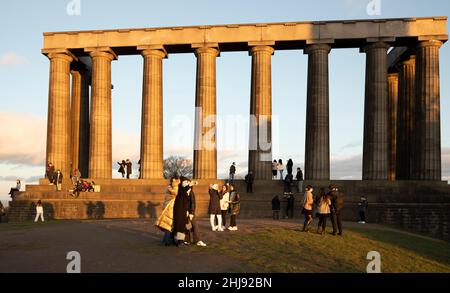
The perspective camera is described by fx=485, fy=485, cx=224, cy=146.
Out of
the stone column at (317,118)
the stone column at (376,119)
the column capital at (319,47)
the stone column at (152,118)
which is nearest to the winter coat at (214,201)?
the stone column at (317,118)

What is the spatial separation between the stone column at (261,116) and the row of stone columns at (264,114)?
3.8 inches

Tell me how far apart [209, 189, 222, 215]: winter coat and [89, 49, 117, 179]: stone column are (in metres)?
28.0

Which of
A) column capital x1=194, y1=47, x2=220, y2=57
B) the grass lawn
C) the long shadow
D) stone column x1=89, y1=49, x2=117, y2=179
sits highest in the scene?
column capital x1=194, y1=47, x2=220, y2=57

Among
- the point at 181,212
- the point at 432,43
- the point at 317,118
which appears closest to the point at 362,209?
the point at 317,118

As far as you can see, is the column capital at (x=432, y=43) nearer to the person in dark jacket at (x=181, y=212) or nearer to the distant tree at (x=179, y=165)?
the person in dark jacket at (x=181, y=212)

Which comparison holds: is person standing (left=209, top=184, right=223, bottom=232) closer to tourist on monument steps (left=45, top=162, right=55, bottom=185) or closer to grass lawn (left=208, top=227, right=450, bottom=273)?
grass lawn (left=208, top=227, right=450, bottom=273)

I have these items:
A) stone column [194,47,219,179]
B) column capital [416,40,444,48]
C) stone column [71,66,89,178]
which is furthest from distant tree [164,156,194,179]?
column capital [416,40,444,48]

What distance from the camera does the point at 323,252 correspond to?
1888 centimetres

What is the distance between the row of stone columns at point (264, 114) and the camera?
4572cm

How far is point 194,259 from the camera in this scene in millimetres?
16141

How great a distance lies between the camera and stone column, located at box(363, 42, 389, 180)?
150 feet
